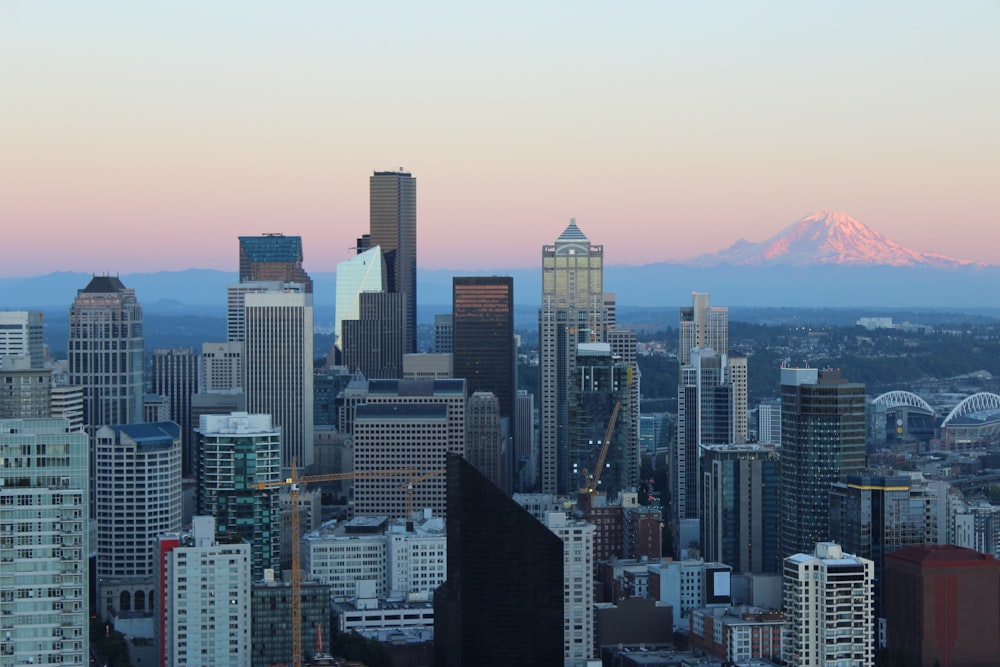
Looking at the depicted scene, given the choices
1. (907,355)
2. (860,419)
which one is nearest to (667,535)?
(860,419)

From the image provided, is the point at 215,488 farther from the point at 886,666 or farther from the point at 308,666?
the point at 886,666

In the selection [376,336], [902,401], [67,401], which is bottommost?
[902,401]

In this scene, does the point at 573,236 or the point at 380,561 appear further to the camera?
the point at 573,236

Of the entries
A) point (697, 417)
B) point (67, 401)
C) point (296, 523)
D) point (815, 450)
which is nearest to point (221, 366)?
point (67, 401)

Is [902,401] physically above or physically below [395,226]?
below

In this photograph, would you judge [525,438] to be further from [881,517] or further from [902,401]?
[881,517]

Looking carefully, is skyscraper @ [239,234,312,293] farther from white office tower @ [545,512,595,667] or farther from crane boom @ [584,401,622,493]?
white office tower @ [545,512,595,667]

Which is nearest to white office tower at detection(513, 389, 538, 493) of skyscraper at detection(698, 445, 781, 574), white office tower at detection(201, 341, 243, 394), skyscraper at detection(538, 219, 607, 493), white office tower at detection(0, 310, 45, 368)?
skyscraper at detection(538, 219, 607, 493)
